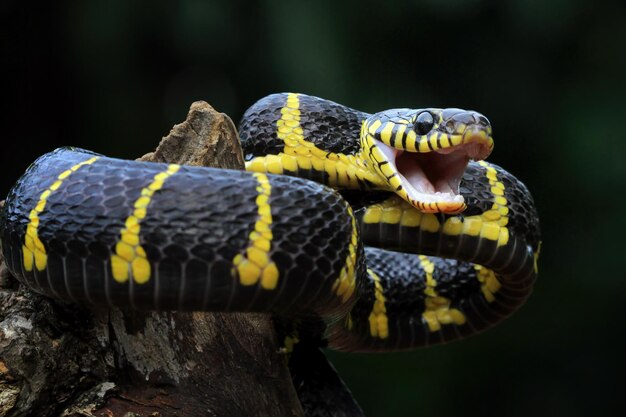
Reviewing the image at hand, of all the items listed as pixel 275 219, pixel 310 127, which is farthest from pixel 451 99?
pixel 275 219

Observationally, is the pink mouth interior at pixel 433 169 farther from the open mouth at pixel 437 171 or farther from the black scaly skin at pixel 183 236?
the black scaly skin at pixel 183 236

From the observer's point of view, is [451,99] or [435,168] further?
[451,99]

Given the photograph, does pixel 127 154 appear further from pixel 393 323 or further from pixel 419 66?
pixel 393 323

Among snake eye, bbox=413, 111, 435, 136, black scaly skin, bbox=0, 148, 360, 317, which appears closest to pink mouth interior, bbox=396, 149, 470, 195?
snake eye, bbox=413, 111, 435, 136

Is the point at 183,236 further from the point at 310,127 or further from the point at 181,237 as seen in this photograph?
the point at 310,127

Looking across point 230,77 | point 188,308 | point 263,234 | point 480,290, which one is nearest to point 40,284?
point 188,308

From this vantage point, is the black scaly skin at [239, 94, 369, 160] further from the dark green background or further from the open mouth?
the dark green background
